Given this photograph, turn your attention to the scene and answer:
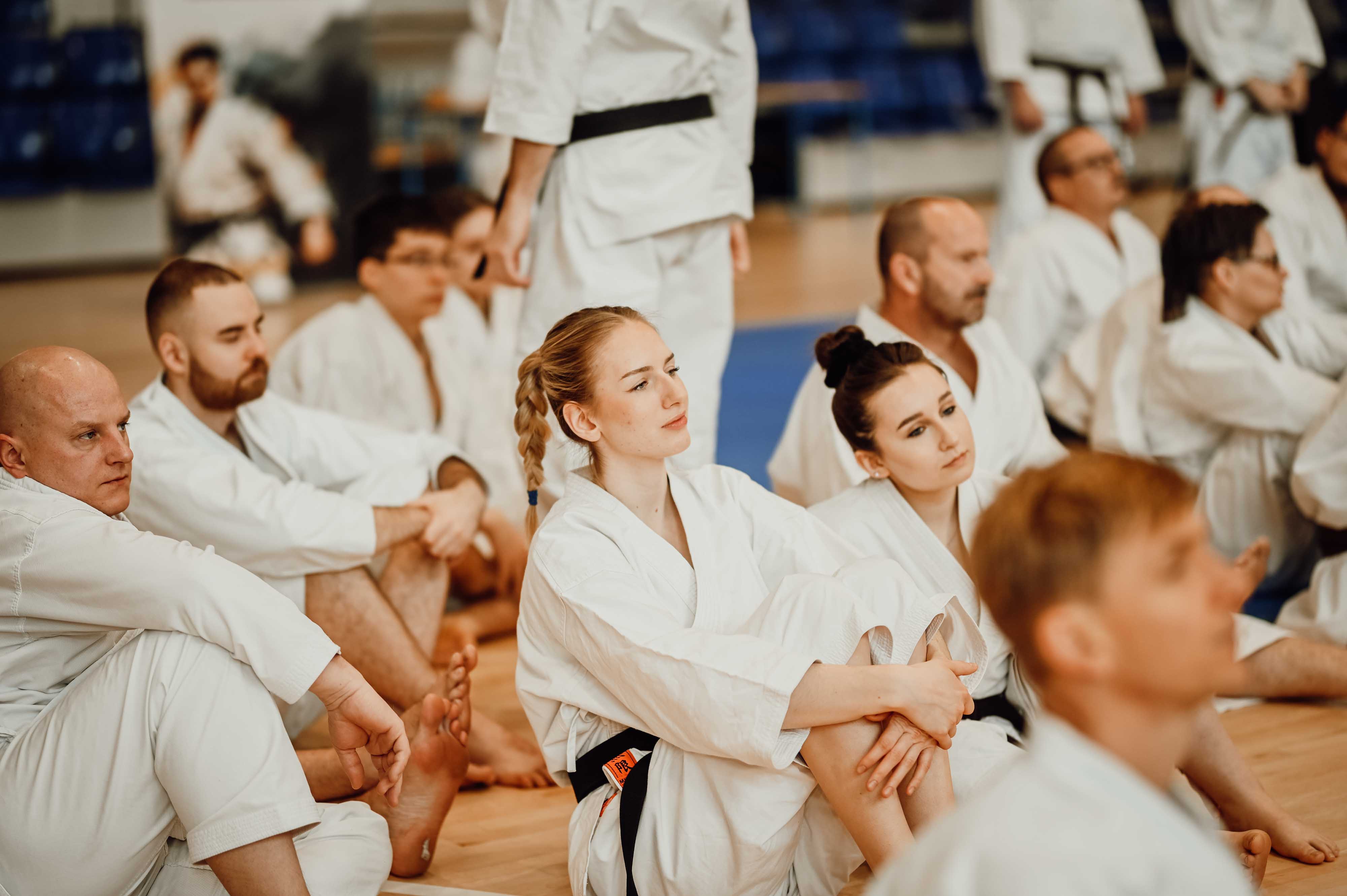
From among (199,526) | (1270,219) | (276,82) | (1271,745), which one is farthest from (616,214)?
(276,82)

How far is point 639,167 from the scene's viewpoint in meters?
2.75

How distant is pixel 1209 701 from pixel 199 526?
1.81m

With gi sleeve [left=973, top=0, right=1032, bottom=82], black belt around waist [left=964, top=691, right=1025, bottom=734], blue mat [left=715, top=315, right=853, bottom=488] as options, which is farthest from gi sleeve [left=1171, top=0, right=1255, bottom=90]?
black belt around waist [left=964, top=691, right=1025, bottom=734]

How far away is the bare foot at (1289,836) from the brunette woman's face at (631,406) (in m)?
1.01

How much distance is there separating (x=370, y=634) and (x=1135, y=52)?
159 inches

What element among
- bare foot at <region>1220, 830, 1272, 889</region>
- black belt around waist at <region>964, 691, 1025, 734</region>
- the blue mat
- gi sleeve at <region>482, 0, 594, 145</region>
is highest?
gi sleeve at <region>482, 0, 594, 145</region>

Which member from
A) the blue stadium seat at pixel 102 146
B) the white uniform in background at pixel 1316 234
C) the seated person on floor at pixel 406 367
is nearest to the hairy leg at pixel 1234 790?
the seated person on floor at pixel 406 367

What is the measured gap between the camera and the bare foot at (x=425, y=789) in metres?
2.09

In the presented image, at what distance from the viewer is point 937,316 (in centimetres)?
306

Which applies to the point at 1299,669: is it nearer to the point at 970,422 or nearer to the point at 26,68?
the point at 970,422

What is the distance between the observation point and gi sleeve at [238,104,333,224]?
28.4 ft

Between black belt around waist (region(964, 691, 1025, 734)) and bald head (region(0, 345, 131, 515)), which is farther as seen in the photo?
black belt around waist (region(964, 691, 1025, 734))

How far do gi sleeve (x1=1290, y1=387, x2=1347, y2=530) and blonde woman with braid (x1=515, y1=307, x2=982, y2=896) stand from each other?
1.39 meters

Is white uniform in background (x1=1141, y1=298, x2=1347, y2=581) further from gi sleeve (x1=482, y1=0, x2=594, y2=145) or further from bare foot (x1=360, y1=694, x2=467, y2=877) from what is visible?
bare foot (x1=360, y1=694, x2=467, y2=877)
